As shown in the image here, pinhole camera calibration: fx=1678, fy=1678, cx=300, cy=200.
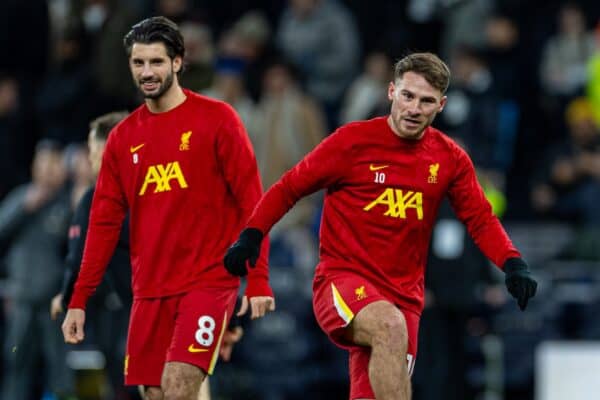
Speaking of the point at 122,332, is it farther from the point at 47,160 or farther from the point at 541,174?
the point at 541,174

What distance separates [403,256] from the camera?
28.8ft

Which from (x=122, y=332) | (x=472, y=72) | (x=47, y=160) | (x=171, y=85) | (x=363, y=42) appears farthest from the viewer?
(x=363, y=42)

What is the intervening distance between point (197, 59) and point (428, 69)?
6.96 metres

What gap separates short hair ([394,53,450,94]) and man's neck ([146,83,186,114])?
1.23 m

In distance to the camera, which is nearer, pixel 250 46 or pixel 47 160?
pixel 47 160

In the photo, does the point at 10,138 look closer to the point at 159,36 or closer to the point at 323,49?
the point at 323,49

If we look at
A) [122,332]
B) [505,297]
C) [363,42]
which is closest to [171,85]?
[122,332]

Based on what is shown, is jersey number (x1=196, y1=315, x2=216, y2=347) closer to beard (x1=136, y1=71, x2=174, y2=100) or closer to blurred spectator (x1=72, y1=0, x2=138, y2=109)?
beard (x1=136, y1=71, x2=174, y2=100)

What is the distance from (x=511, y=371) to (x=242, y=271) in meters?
7.45

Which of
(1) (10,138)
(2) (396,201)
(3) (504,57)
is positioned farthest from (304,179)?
(1) (10,138)

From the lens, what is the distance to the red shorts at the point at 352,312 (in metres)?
8.56

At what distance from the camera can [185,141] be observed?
8977 mm

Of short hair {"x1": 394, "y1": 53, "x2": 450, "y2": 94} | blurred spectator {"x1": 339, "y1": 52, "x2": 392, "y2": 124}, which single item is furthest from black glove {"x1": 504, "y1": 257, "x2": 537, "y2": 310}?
blurred spectator {"x1": 339, "y1": 52, "x2": 392, "y2": 124}

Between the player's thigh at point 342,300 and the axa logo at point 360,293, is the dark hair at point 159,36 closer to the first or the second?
the player's thigh at point 342,300
